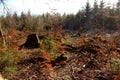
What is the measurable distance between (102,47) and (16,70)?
11.9ft

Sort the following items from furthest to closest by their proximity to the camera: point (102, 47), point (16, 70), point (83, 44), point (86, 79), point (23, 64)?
point (83, 44) < point (102, 47) < point (23, 64) < point (16, 70) < point (86, 79)

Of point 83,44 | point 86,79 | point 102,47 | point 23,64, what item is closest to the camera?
point 86,79

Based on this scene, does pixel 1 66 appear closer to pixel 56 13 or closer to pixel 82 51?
pixel 56 13

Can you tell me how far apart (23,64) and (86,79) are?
2493 mm

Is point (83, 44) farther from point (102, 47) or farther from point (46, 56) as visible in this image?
point (46, 56)

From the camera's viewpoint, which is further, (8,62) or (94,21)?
(94,21)

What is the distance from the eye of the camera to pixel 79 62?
9320mm

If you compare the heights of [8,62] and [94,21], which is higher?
[94,21]

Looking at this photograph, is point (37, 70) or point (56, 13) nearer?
point (37, 70)

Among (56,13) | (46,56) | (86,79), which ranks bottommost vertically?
(86,79)

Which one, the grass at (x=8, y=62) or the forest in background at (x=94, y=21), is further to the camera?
the forest in background at (x=94, y=21)

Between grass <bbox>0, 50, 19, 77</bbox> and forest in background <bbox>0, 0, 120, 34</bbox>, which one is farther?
forest in background <bbox>0, 0, 120, 34</bbox>

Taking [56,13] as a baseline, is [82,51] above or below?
below

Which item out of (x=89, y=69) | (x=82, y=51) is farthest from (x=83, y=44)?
(x=89, y=69)
